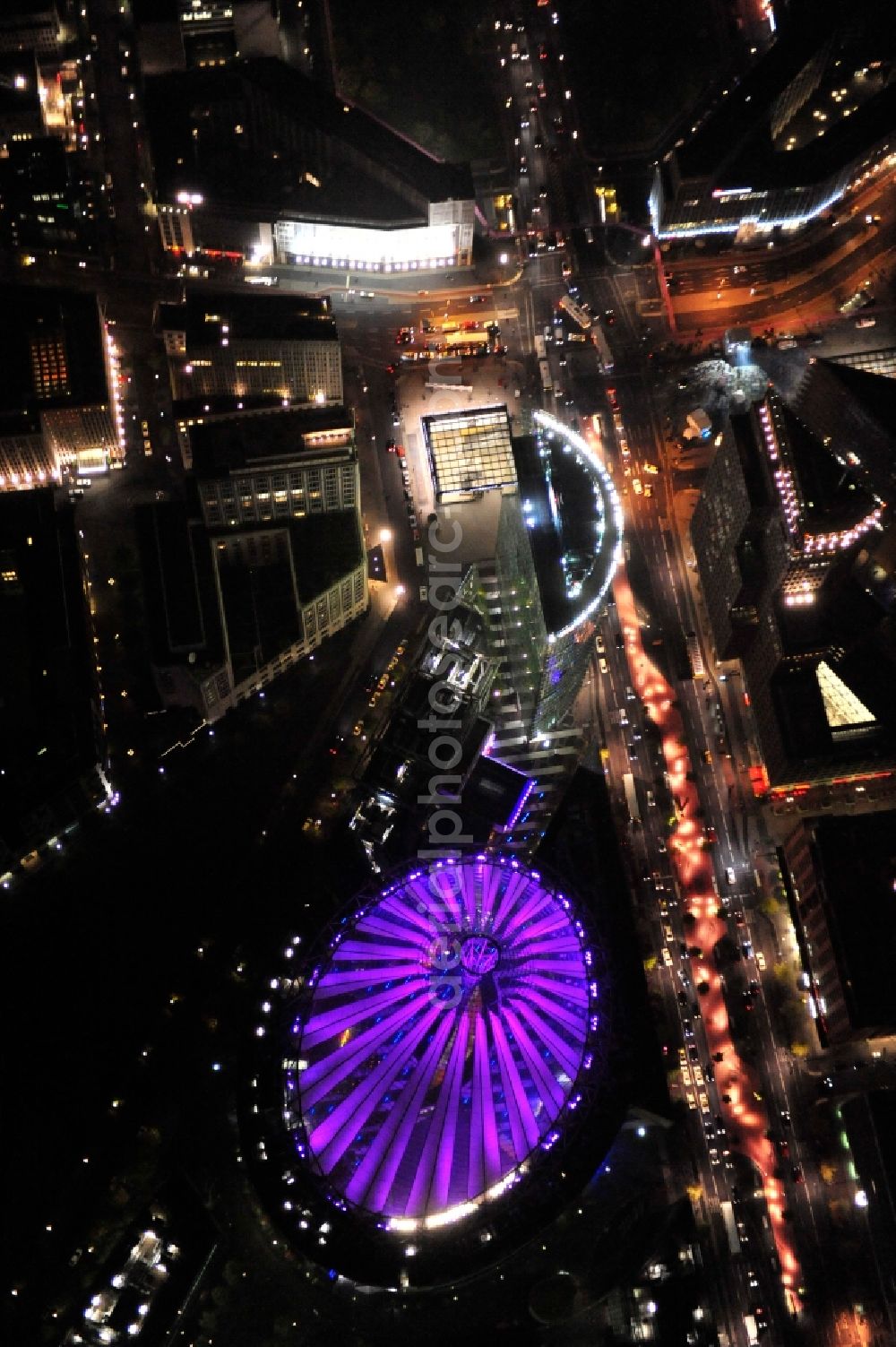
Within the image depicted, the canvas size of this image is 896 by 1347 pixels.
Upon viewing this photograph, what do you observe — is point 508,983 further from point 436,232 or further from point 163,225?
point 163,225

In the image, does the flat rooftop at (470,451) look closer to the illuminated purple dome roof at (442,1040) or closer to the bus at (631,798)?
the bus at (631,798)

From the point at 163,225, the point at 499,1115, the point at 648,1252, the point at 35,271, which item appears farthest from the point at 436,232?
the point at 648,1252

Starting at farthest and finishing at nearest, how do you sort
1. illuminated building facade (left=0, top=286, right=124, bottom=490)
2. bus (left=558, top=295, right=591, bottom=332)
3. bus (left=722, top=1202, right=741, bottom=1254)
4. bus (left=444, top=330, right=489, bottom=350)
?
bus (left=444, top=330, right=489, bottom=350) → bus (left=558, top=295, right=591, bottom=332) → illuminated building facade (left=0, top=286, right=124, bottom=490) → bus (left=722, top=1202, right=741, bottom=1254)

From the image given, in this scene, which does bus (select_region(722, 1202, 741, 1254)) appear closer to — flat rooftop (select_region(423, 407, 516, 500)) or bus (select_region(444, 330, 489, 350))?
flat rooftop (select_region(423, 407, 516, 500))

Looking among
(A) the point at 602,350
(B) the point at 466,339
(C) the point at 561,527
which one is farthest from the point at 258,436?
(A) the point at 602,350

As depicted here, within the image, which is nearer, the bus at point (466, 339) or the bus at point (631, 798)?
the bus at point (631, 798)

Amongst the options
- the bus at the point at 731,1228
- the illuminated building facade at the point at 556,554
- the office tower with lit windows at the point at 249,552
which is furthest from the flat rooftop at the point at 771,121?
the bus at the point at 731,1228

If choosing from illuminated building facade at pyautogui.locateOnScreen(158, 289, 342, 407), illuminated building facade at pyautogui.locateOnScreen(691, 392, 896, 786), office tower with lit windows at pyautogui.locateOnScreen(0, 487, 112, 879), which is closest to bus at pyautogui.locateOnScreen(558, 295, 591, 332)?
illuminated building facade at pyautogui.locateOnScreen(691, 392, 896, 786)

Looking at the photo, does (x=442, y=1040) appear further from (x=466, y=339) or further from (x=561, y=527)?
(x=466, y=339)
